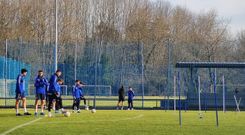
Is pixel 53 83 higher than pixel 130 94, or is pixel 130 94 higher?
pixel 53 83

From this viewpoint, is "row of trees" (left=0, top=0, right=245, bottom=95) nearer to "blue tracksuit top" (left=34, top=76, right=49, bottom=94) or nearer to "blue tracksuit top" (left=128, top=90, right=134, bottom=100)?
"blue tracksuit top" (left=128, top=90, right=134, bottom=100)

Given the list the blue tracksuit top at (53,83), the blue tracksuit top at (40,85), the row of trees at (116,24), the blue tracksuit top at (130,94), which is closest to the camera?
the blue tracksuit top at (53,83)

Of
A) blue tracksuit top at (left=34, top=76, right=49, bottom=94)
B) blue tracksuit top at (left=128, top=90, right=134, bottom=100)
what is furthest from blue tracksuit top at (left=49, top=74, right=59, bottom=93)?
blue tracksuit top at (left=128, top=90, right=134, bottom=100)

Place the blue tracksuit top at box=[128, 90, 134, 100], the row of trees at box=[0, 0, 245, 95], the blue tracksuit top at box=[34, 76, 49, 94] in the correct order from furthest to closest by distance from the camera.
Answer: the row of trees at box=[0, 0, 245, 95] → the blue tracksuit top at box=[128, 90, 134, 100] → the blue tracksuit top at box=[34, 76, 49, 94]

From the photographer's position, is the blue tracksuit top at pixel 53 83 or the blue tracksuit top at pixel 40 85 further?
the blue tracksuit top at pixel 40 85

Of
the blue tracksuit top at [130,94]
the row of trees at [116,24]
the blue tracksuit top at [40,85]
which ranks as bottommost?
the blue tracksuit top at [130,94]

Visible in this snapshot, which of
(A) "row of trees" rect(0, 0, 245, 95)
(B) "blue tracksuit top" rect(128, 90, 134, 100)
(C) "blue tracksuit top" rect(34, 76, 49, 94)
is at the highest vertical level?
(A) "row of trees" rect(0, 0, 245, 95)

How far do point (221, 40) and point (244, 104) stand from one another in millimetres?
29766

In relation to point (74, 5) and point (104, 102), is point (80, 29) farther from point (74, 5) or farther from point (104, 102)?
point (104, 102)

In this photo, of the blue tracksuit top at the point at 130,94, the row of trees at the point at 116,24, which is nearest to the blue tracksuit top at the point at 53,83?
the blue tracksuit top at the point at 130,94

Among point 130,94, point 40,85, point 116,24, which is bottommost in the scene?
point 130,94

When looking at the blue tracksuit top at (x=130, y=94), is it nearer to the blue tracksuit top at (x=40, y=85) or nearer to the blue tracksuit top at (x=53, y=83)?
the blue tracksuit top at (x=40, y=85)

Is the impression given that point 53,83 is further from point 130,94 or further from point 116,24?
point 116,24

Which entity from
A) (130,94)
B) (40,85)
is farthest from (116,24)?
(40,85)
